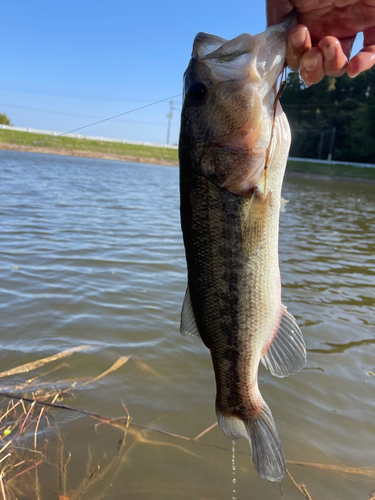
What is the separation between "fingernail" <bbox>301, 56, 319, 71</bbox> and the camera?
1.99 m

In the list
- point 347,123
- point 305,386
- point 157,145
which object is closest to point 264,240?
point 305,386

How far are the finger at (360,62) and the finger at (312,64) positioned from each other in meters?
0.19

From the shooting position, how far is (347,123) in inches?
2191

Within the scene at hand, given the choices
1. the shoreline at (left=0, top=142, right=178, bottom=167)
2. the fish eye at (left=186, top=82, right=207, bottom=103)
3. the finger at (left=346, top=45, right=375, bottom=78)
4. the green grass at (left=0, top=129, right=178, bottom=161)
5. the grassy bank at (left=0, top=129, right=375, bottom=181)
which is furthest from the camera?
the shoreline at (left=0, top=142, right=178, bottom=167)

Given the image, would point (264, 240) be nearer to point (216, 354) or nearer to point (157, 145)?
point (216, 354)

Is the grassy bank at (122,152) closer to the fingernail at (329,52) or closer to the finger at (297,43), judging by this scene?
the fingernail at (329,52)

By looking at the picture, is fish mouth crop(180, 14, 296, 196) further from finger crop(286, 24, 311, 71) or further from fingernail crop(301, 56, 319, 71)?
fingernail crop(301, 56, 319, 71)

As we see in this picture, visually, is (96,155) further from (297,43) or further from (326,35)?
(297,43)

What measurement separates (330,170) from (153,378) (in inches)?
1860

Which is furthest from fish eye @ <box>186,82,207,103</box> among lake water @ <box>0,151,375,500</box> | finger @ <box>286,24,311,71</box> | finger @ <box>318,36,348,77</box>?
lake water @ <box>0,151,375,500</box>

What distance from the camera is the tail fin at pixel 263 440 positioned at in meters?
2.01

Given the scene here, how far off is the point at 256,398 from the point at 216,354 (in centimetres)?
37

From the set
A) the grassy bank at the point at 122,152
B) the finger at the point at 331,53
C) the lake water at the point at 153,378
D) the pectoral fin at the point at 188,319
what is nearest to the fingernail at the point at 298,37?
the finger at the point at 331,53

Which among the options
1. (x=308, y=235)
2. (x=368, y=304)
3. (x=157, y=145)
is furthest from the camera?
(x=157, y=145)
